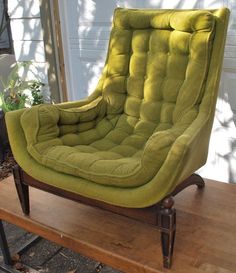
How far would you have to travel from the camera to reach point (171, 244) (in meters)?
1.40

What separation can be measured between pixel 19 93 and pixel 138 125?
167cm

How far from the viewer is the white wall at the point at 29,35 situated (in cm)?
305

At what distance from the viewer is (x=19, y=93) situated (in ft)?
10.9

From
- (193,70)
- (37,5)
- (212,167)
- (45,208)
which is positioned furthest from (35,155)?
(37,5)

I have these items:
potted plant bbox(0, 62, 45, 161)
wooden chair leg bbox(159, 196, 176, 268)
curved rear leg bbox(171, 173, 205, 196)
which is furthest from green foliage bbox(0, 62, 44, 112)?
wooden chair leg bbox(159, 196, 176, 268)

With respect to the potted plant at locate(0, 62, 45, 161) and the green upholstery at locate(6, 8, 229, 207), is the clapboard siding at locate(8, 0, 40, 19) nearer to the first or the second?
the potted plant at locate(0, 62, 45, 161)

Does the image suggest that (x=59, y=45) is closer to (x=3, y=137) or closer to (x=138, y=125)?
(x=3, y=137)

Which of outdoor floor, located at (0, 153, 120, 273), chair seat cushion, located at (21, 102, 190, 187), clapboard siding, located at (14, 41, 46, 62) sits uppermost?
clapboard siding, located at (14, 41, 46, 62)

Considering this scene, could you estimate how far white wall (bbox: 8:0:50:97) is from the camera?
3055 mm

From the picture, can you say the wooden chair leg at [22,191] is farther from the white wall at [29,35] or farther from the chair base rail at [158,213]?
the white wall at [29,35]

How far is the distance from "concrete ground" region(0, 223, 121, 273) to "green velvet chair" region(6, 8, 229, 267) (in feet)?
1.22

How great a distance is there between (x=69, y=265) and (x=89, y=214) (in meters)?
0.36

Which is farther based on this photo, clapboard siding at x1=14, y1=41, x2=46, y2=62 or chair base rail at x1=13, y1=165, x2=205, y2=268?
clapboard siding at x1=14, y1=41, x2=46, y2=62

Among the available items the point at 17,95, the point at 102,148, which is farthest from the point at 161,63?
the point at 17,95
